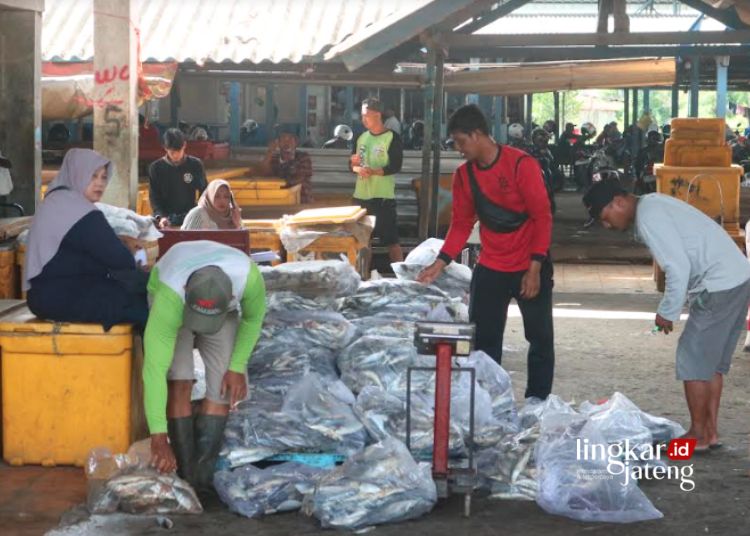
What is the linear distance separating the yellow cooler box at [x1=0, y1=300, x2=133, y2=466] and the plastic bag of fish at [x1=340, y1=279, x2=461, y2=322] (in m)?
1.65

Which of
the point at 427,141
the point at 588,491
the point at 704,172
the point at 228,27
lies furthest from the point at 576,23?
the point at 588,491

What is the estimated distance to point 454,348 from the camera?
5.68m

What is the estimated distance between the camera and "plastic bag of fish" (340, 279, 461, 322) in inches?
298

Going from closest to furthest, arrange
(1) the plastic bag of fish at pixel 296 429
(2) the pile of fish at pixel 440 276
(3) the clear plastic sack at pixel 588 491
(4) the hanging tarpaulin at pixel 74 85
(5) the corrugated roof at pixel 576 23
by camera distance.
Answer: (3) the clear plastic sack at pixel 588 491 → (1) the plastic bag of fish at pixel 296 429 → (2) the pile of fish at pixel 440 276 → (4) the hanging tarpaulin at pixel 74 85 → (5) the corrugated roof at pixel 576 23

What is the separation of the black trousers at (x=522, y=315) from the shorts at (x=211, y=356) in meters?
1.81

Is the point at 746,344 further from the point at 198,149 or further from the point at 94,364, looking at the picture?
the point at 198,149

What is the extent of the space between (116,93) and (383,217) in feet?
10.4

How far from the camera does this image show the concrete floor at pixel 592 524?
5.61 meters

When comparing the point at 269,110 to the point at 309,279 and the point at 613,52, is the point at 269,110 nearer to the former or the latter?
the point at 613,52

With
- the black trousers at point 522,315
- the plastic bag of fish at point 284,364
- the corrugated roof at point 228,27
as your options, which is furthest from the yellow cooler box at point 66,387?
the corrugated roof at point 228,27

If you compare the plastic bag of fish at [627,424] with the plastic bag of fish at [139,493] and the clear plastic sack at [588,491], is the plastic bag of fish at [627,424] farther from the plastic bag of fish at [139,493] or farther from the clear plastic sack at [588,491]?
the plastic bag of fish at [139,493]

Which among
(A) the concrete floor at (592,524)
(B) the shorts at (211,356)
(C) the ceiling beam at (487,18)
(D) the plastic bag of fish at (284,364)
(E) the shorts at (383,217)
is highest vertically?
(C) the ceiling beam at (487,18)

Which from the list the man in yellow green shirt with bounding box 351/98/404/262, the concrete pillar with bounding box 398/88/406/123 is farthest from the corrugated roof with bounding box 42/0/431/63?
the concrete pillar with bounding box 398/88/406/123

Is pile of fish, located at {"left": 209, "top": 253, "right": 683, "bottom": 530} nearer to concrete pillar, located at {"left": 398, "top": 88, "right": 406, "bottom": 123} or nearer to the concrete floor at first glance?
the concrete floor
